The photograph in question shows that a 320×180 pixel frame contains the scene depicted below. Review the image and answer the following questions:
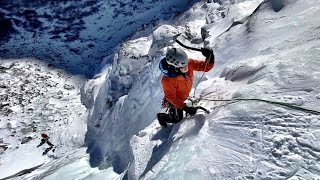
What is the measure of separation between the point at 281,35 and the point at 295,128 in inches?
140

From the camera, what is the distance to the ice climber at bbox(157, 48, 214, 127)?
20.3ft

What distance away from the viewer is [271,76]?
21.4 feet

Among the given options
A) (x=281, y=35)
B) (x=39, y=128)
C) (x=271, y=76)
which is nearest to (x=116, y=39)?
(x=39, y=128)

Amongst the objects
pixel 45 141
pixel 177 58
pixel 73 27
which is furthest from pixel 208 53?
pixel 73 27

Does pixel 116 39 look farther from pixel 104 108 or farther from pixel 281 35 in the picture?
pixel 281 35

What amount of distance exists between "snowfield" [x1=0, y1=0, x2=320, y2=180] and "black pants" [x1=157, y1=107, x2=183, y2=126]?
156 millimetres

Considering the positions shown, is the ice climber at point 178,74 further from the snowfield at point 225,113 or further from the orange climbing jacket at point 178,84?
the snowfield at point 225,113

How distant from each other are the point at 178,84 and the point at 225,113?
99cm

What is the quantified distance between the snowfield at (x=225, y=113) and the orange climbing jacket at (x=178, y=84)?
57 cm

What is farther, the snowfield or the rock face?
the rock face

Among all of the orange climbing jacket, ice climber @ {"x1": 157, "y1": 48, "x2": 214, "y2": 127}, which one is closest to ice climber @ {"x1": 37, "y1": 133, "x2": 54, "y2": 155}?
ice climber @ {"x1": 157, "y1": 48, "x2": 214, "y2": 127}

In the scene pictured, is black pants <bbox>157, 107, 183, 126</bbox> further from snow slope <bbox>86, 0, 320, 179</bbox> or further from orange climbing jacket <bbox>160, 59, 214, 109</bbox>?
orange climbing jacket <bbox>160, 59, 214, 109</bbox>

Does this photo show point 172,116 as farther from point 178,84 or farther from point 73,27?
point 73,27

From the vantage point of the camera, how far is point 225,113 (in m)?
6.30
